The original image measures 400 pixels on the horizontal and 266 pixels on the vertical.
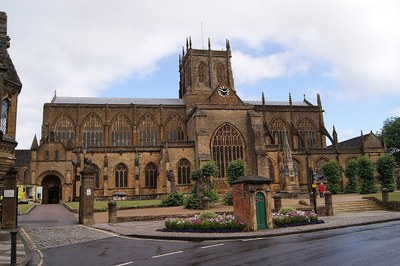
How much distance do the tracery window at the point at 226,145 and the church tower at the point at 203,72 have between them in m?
11.9

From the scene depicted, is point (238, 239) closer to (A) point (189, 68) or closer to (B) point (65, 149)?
(B) point (65, 149)

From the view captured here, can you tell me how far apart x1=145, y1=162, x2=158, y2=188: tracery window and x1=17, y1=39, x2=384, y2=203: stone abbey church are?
127 mm

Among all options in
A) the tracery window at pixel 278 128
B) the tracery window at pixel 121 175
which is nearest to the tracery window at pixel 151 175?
the tracery window at pixel 121 175

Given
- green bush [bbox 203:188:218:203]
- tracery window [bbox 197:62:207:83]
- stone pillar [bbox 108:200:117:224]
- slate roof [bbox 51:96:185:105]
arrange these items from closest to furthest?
stone pillar [bbox 108:200:117:224], green bush [bbox 203:188:218:203], slate roof [bbox 51:96:185:105], tracery window [bbox 197:62:207:83]

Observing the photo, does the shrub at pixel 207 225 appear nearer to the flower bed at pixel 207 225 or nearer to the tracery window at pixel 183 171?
the flower bed at pixel 207 225

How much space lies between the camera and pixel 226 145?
4847 cm

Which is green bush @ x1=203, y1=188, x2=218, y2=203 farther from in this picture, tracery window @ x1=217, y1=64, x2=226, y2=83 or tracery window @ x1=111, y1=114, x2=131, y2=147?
tracery window @ x1=217, y1=64, x2=226, y2=83

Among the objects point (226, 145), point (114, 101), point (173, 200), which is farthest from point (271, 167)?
point (114, 101)

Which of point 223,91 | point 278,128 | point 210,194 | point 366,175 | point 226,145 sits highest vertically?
point 223,91

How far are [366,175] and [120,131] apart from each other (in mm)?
34151

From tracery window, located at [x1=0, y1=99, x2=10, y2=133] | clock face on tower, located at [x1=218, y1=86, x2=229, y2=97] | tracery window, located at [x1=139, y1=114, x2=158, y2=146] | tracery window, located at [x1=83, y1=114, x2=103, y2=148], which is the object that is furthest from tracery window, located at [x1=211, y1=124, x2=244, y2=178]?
tracery window, located at [x1=0, y1=99, x2=10, y2=133]

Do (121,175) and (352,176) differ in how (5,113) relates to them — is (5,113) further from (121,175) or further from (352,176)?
(352,176)

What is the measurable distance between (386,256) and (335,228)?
26.5ft

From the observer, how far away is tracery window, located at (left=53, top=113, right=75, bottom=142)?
54062 mm
